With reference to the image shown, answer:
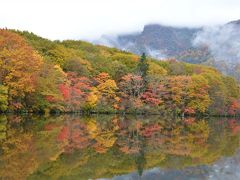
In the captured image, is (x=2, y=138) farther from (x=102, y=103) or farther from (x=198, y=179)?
(x=102, y=103)

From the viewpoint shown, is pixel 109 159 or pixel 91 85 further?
pixel 91 85

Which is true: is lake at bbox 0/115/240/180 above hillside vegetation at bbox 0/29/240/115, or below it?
below

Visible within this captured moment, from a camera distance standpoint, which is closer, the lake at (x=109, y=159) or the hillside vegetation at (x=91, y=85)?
the lake at (x=109, y=159)

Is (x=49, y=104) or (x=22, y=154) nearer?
(x=22, y=154)

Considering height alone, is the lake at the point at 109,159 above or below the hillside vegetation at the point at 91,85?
below

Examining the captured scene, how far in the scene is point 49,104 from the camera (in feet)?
167

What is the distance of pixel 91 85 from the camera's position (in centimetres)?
6369

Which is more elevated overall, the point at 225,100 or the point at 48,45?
the point at 48,45

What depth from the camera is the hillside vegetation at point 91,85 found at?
1740 inches

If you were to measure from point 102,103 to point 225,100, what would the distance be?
85.4ft

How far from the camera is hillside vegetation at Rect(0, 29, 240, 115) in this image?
44188 millimetres

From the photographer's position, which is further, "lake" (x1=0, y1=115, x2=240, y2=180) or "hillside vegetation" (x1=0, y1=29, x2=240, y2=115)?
"hillside vegetation" (x1=0, y1=29, x2=240, y2=115)

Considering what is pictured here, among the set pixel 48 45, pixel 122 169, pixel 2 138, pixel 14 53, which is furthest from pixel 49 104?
pixel 122 169

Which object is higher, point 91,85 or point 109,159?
point 91,85
